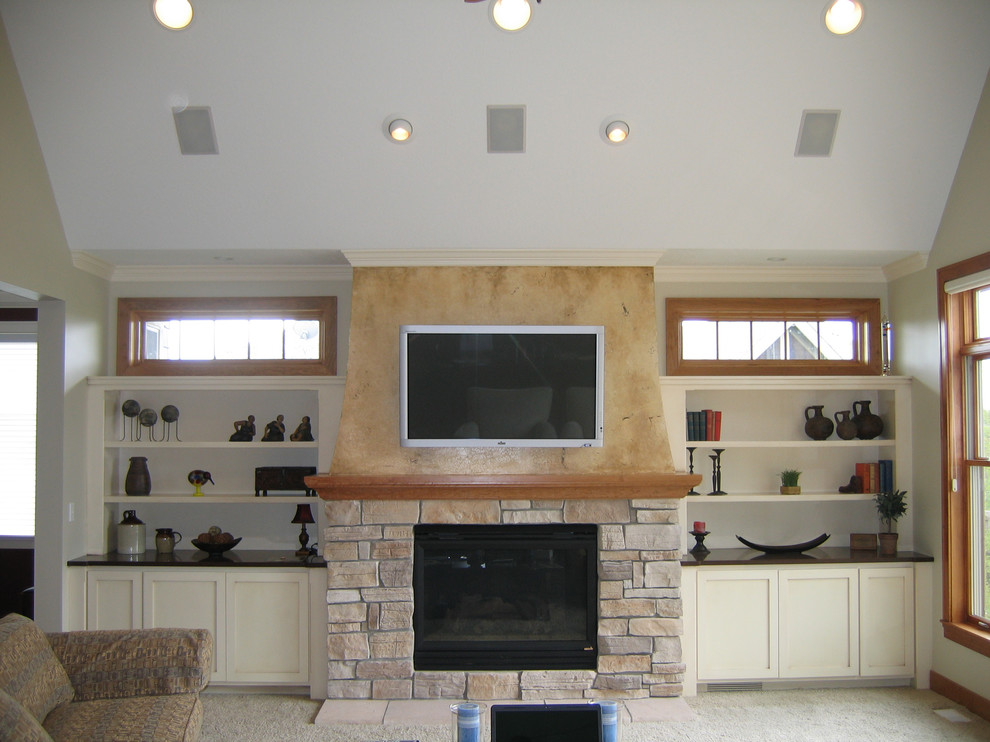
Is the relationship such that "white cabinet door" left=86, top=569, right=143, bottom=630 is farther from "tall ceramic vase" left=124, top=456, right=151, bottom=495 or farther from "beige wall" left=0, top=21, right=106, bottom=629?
"tall ceramic vase" left=124, top=456, right=151, bottom=495

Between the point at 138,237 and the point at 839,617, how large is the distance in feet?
15.0

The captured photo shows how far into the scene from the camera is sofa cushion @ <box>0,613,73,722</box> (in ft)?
10.00

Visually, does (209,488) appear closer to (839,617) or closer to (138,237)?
(138,237)

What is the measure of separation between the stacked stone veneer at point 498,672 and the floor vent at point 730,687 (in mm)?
361

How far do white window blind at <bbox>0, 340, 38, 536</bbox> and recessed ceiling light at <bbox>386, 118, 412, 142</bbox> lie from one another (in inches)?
130

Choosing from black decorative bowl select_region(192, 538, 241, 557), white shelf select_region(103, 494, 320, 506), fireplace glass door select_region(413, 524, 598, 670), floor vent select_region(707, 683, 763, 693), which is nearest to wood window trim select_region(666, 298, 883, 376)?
fireplace glass door select_region(413, 524, 598, 670)

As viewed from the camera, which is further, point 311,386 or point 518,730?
point 311,386

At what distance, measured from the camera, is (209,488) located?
17.5 feet

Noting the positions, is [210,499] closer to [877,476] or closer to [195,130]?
[195,130]

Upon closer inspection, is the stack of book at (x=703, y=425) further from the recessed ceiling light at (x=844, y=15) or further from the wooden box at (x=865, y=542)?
the recessed ceiling light at (x=844, y=15)

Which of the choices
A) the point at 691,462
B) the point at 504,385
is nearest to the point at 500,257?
the point at 504,385

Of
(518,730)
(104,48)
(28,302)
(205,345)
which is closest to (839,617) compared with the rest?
(518,730)

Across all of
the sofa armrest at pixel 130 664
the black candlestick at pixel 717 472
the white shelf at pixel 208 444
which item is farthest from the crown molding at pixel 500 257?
the sofa armrest at pixel 130 664

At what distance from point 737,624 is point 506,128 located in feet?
10.1
